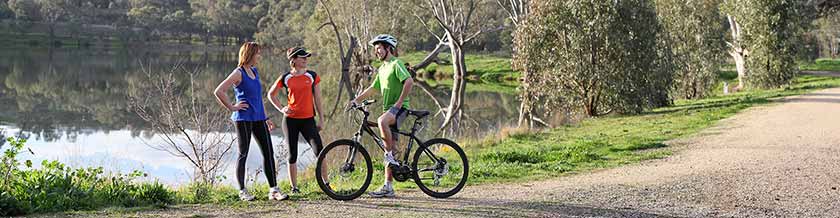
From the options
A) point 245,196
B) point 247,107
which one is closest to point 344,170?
point 245,196

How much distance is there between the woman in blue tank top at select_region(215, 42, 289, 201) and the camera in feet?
21.9

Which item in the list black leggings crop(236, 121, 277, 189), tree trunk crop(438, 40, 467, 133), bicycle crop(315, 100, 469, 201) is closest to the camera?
black leggings crop(236, 121, 277, 189)

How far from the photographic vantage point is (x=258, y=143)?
6984 millimetres

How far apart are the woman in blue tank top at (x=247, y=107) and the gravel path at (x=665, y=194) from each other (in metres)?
0.39

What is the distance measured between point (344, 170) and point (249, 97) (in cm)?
117

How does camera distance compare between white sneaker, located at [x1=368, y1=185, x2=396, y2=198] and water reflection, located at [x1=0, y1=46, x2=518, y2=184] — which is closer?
white sneaker, located at [x1=368, y1=185, x2=396, y2=198]

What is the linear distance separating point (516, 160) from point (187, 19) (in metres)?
91.2

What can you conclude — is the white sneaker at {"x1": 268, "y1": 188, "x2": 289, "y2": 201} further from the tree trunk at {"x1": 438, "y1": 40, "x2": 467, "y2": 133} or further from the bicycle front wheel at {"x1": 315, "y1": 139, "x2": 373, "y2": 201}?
the tree trunk at {"x1": 438, "y1": 40, "x2": 467, "y2": 133}

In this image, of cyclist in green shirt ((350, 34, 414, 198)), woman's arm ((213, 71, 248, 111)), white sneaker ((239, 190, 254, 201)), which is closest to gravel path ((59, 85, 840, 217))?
white sneaker ((239, 190, 254, 201))

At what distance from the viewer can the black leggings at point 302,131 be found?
7.11 metres

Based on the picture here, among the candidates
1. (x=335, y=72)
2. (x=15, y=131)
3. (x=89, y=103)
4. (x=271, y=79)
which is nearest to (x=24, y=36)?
(x=335, y=72)

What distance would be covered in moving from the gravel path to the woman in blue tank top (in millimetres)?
389

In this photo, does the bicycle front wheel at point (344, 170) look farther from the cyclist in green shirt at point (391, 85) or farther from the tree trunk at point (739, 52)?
the tree trunk at point (739, 52)

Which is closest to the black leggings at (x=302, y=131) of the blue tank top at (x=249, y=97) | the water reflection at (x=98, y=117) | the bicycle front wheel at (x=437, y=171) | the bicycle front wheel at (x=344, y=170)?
the bicycle front wheel at (x=344, y=170)
